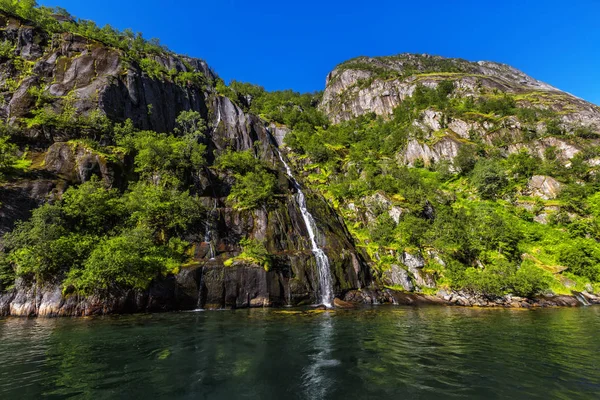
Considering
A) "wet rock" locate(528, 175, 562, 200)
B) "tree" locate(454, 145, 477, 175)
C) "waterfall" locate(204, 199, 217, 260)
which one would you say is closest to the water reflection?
"waterfall" locate(204, 199, 217, 260)

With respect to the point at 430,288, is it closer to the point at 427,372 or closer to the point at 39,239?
the point at 427,372

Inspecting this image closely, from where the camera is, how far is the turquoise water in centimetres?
915

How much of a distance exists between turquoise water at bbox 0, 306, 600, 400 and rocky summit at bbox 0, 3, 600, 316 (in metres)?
9.57

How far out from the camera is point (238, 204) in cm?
4297

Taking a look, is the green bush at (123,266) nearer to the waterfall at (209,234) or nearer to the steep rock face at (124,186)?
the steep rock face at (124,186)

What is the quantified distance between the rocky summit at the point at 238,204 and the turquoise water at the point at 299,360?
957cm

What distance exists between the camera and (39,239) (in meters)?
26.3

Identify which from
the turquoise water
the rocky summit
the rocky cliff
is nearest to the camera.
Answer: the turquoise water

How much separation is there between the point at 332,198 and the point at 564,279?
1491 inches

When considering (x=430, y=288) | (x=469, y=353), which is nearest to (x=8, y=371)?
(x=469, y=353)

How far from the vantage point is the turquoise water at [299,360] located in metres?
9.15

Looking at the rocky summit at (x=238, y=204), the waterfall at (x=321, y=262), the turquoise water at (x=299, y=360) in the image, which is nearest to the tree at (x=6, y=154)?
the rocky summit at (x=238, y=204)

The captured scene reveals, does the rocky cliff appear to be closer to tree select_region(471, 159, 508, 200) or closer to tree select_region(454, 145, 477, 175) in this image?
tree select_region(454, 145, 477, 175)

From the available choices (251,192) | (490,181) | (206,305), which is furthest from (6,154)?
(490,181)
